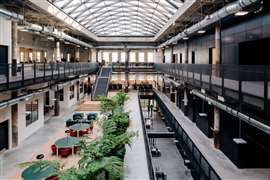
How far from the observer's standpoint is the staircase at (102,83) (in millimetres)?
37909

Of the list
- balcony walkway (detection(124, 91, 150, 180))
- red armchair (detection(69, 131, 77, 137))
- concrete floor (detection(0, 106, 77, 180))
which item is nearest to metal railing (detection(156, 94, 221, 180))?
balcony walkway (detection(124, 91, 150, 180))

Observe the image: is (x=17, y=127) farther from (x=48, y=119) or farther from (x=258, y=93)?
(x=258, y=93)

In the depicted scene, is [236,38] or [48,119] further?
[48,119]

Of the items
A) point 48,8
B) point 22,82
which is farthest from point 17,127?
point 48,8

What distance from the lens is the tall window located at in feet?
70.3

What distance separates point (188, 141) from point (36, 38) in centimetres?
2209

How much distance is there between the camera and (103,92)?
3794cm

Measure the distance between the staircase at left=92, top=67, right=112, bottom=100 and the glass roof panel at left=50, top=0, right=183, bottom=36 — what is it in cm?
761

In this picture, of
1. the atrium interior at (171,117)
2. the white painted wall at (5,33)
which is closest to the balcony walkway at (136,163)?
the atrium interior at (171,117)

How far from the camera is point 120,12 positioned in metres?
39.5

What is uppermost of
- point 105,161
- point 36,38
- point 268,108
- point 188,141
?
point 36,38

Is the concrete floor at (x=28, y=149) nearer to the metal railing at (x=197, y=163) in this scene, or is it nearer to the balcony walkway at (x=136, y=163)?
the balcony walkway at (x=136, y=163)

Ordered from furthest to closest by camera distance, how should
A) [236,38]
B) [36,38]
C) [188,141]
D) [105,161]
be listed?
[36,38], [188,141], [236,38], [105,161]

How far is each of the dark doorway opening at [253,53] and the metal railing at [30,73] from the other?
13.0 m
